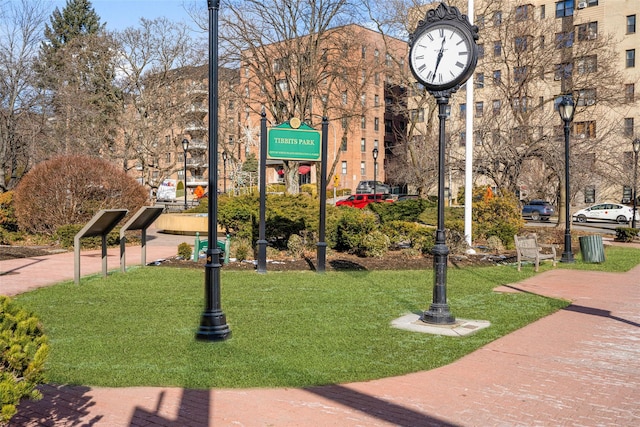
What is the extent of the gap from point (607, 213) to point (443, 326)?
3880 cm

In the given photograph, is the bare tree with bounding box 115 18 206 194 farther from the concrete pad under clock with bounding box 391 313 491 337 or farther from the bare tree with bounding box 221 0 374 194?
the concrete pad under clock with bounding box 391 313 491 337

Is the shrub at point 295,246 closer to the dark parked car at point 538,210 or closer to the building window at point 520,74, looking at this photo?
the building window at point 520,74

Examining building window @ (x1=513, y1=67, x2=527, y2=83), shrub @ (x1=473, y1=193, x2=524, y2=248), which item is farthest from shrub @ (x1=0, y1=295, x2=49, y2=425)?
building window @ (x1=513, y1=67, x2=527, y2=83)

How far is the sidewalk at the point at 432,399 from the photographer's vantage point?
4.60m

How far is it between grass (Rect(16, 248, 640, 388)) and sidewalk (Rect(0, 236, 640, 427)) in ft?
0.90

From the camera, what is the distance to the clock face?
26.2 feet

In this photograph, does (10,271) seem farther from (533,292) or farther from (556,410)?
(556,410)

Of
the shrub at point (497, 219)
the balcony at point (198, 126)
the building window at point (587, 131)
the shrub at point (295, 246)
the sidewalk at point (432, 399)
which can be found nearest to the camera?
the sidewalk at point (432, 399)

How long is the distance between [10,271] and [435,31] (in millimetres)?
10286

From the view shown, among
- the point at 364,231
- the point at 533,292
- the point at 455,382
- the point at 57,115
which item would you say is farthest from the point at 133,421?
the point at 57,115

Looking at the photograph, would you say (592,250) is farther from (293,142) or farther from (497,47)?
(497,47)

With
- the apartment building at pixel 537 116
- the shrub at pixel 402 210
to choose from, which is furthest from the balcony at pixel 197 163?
the shrub at pixel 402 210

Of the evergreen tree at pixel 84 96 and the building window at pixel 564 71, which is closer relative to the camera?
the building window at pixel 564 71

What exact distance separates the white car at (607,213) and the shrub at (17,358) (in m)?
43.0
